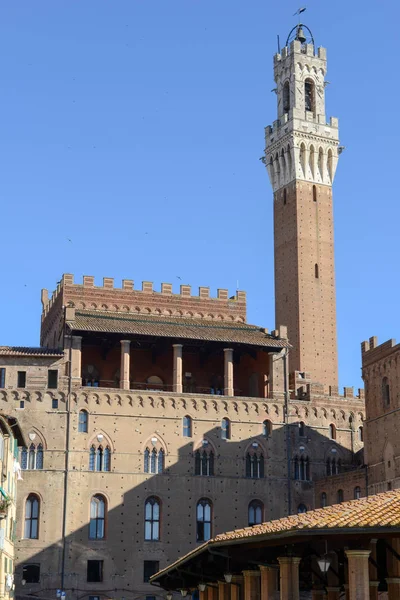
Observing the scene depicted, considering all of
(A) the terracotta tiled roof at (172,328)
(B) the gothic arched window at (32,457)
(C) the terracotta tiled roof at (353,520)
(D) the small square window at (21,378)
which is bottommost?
(C) the terracotta tiled roof at (353,520)

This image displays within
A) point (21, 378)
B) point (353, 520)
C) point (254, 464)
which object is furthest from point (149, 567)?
point (353, 520)

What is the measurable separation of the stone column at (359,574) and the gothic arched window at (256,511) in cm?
3205

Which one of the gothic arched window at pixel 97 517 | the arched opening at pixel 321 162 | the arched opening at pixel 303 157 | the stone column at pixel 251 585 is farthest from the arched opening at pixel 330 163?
the stone column at pixel 251 585

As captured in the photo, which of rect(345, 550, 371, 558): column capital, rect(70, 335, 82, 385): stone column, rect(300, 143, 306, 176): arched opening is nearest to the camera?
rect(345, 550, 371, 558): column capital

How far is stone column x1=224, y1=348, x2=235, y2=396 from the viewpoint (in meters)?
53.0

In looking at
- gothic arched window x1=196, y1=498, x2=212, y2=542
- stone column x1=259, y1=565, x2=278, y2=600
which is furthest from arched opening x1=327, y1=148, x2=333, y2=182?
stone column x1=259, y1=565, x2=278, y2=600

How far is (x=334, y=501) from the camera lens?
5062 cm

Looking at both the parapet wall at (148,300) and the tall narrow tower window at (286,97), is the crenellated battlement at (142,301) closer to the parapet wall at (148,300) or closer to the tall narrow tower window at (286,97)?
the parapet wall at (148,300)

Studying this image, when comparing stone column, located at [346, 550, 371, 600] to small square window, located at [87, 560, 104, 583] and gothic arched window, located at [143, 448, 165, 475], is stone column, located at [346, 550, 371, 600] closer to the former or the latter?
small square window, located at [87, 560, 104, 583]

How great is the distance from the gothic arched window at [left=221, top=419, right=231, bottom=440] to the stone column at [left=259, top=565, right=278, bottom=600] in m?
26.2

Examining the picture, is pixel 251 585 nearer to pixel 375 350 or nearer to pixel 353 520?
pixel 353 520

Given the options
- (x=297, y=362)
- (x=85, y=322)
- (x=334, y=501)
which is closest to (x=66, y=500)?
(x=85, y=322)

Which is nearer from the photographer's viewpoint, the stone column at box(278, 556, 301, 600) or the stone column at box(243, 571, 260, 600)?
the stone column at box(278, 556, 301, 600)

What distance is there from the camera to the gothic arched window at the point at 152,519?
49.9m
